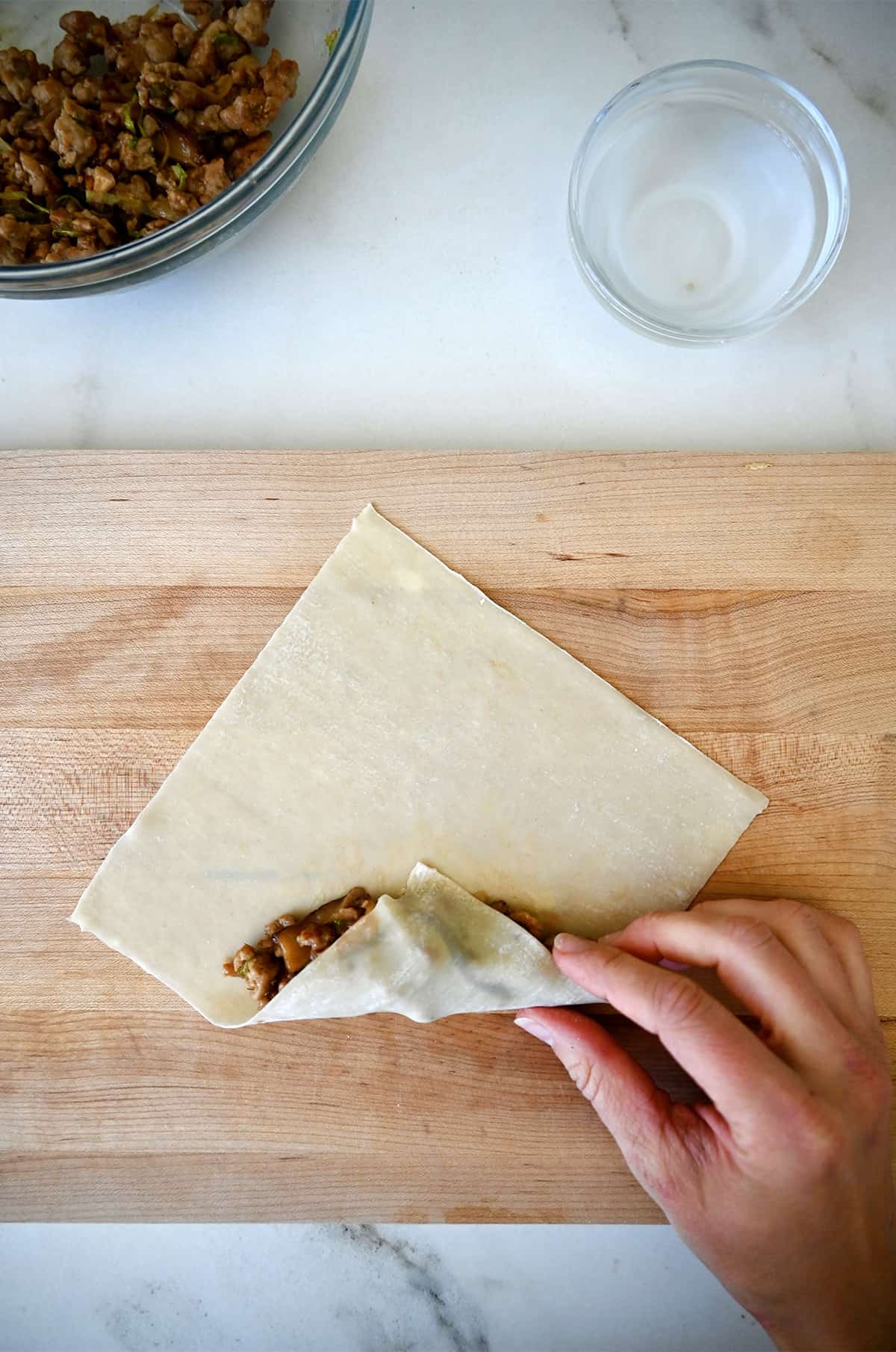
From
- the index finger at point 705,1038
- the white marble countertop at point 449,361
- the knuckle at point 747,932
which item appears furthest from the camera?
the white marble countertop at point 449,361

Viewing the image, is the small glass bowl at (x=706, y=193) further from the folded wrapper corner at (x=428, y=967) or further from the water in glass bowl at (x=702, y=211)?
the folded wrapper corner at (x=428, y=967)

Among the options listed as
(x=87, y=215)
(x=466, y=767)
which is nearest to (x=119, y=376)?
(x=87, y=215)

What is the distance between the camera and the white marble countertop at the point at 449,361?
1.54 meters

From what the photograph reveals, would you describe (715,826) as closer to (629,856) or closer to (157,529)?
(629,856)

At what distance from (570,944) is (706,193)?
132 cm

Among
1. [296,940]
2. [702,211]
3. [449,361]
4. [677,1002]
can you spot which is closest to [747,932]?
[677,1002]

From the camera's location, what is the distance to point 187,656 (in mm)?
1476

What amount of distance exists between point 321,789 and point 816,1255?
3.03ft

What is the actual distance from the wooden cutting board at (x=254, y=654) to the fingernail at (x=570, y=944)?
0.77 ft

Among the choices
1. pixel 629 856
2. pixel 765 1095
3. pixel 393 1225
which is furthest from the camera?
pixel 393 1225

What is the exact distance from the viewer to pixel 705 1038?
1151 millimetres

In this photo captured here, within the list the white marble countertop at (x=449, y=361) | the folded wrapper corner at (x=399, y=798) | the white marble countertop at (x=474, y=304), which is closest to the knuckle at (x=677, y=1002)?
the folded wrapper corner at (x=399, y=798)

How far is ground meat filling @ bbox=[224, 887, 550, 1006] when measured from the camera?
1374 millimetres

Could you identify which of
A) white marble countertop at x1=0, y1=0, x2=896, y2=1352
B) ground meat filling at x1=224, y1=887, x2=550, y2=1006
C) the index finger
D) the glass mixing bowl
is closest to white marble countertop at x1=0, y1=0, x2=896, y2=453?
white marble countertop at x1=0, y1=0, x2=896, y2=1352
